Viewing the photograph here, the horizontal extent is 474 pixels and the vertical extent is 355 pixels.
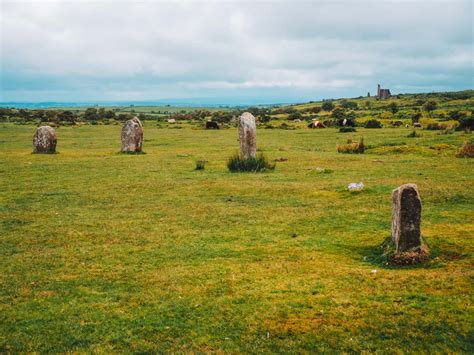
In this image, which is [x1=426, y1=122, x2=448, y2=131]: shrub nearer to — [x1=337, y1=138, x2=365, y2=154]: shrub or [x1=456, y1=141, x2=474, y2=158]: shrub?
[x1=337, y1=138, x2=365, y2=154]: shrub

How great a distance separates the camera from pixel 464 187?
16.8 metres

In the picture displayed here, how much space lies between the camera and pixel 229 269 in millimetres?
9492

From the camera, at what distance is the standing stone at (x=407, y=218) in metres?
9.17

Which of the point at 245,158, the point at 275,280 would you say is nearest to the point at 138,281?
the point at 275,280

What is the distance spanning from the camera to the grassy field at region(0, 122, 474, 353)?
695 centimetres

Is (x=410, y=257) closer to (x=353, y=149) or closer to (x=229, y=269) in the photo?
(x=229, y=269)

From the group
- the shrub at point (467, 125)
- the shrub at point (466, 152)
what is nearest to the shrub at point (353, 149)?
the shrub at point (466, 152)

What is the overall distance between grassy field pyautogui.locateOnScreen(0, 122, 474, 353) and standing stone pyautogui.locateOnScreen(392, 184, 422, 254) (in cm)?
52

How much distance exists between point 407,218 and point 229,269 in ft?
12.0

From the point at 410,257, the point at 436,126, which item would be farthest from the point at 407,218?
the point at 436,126

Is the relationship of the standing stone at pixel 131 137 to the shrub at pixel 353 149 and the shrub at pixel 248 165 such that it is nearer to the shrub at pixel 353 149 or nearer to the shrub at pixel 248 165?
the shrub at pixel 248 165

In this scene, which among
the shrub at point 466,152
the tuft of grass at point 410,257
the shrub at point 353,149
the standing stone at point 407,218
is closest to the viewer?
the standing stone at point 407,218

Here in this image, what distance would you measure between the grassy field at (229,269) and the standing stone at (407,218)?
0.52 metres

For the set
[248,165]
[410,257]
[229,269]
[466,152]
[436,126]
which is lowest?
[229,269]
